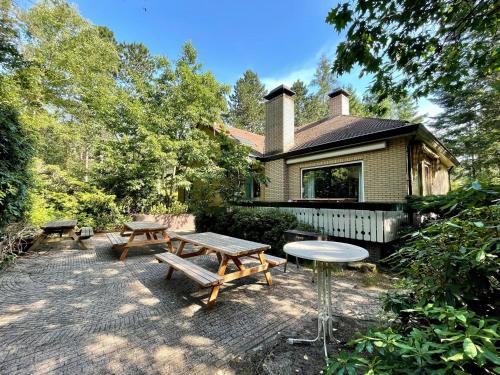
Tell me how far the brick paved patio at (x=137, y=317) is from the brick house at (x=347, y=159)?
4.45m

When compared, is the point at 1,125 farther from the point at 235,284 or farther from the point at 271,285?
the point at 271,285

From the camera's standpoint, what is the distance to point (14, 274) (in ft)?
14.5

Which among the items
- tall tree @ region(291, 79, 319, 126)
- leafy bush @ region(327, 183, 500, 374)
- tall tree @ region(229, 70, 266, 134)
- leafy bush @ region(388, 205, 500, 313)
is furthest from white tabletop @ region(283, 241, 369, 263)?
tall tree @ region(291, 79, 319, 126)

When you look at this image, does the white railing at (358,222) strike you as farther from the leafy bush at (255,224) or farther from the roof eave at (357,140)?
the roof eave at (357,140)

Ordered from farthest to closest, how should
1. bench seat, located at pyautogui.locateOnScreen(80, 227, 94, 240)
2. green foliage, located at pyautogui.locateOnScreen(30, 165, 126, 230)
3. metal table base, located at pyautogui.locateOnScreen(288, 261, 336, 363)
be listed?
green foliage, located at pyautogui.locateOnScreen(30, 165, 126, 230)
bench seat, located at pyautogui.locateOnScreen(80, 227, 94, 240)
metal table base, located at pyautogui.locateOnScreen(288, 261, 336, 363)

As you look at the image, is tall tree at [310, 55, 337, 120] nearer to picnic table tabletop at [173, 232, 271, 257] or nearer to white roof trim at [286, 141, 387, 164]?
white roof trim at [286, 141, 387, 164]

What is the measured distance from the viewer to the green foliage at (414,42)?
11.2ft

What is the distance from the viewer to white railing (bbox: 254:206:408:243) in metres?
5.44

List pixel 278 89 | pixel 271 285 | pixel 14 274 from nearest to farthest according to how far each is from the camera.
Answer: pixel 271 285 → pixel 14 274 → pixel 278 89

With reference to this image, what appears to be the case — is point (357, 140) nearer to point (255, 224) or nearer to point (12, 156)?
point (255, 224)

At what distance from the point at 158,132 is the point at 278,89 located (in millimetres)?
6413

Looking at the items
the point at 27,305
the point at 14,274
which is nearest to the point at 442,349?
the point at 27,305

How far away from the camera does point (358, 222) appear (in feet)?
19.1

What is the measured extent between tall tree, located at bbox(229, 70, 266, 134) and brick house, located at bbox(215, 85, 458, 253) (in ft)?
49.0
